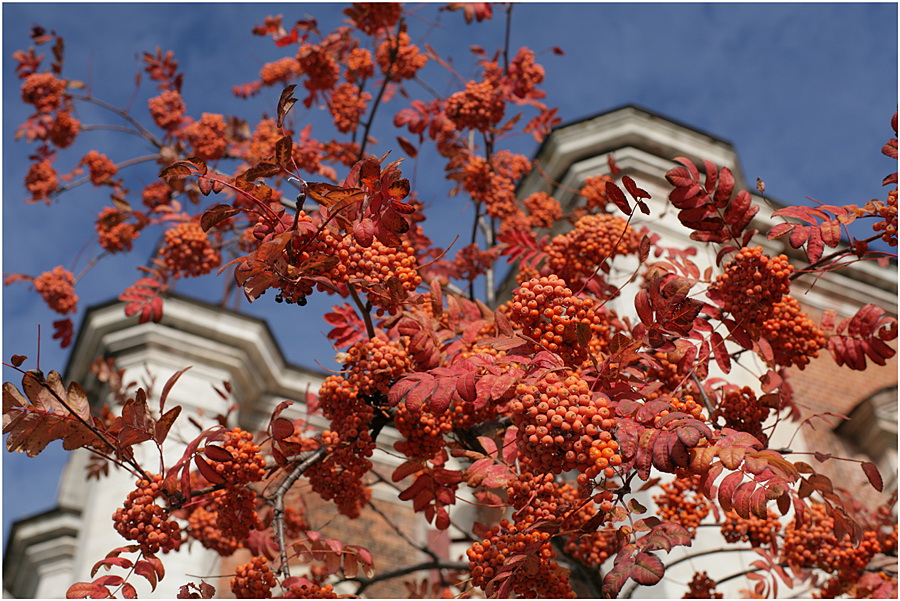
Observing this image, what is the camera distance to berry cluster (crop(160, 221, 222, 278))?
123 inches

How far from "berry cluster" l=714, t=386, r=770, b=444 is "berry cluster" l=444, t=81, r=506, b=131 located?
1701mm

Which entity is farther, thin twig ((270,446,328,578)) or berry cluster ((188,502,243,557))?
berry cluster ((188,502,243,557))

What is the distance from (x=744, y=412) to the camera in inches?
92.0

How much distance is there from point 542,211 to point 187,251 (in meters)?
1.85

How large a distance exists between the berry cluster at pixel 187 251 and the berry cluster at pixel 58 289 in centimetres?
114

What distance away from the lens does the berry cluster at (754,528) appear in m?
2.80

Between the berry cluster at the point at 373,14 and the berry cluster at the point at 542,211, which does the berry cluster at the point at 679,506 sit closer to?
the berry cluster at the point at 542,211

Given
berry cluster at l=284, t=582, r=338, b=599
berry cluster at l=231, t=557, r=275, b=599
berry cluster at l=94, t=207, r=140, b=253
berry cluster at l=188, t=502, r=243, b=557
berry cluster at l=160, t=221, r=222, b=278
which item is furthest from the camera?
berry cluster at l=94, t=207, r=140, b=253

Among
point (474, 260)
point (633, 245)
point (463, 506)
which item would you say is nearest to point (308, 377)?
point (463, 506)

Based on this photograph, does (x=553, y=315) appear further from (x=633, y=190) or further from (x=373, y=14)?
(x=373, y=14)

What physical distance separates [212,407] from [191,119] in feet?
7.92

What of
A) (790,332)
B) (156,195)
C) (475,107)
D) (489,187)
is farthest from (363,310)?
(156,195)

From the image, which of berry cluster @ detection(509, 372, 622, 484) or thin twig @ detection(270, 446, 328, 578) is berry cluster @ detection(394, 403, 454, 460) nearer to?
thin twig @ detection(270, 446, 328, 578)

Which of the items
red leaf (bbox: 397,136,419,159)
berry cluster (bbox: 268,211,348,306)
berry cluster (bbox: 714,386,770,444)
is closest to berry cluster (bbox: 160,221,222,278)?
red leaf (bbox: 397,136,419,159)
